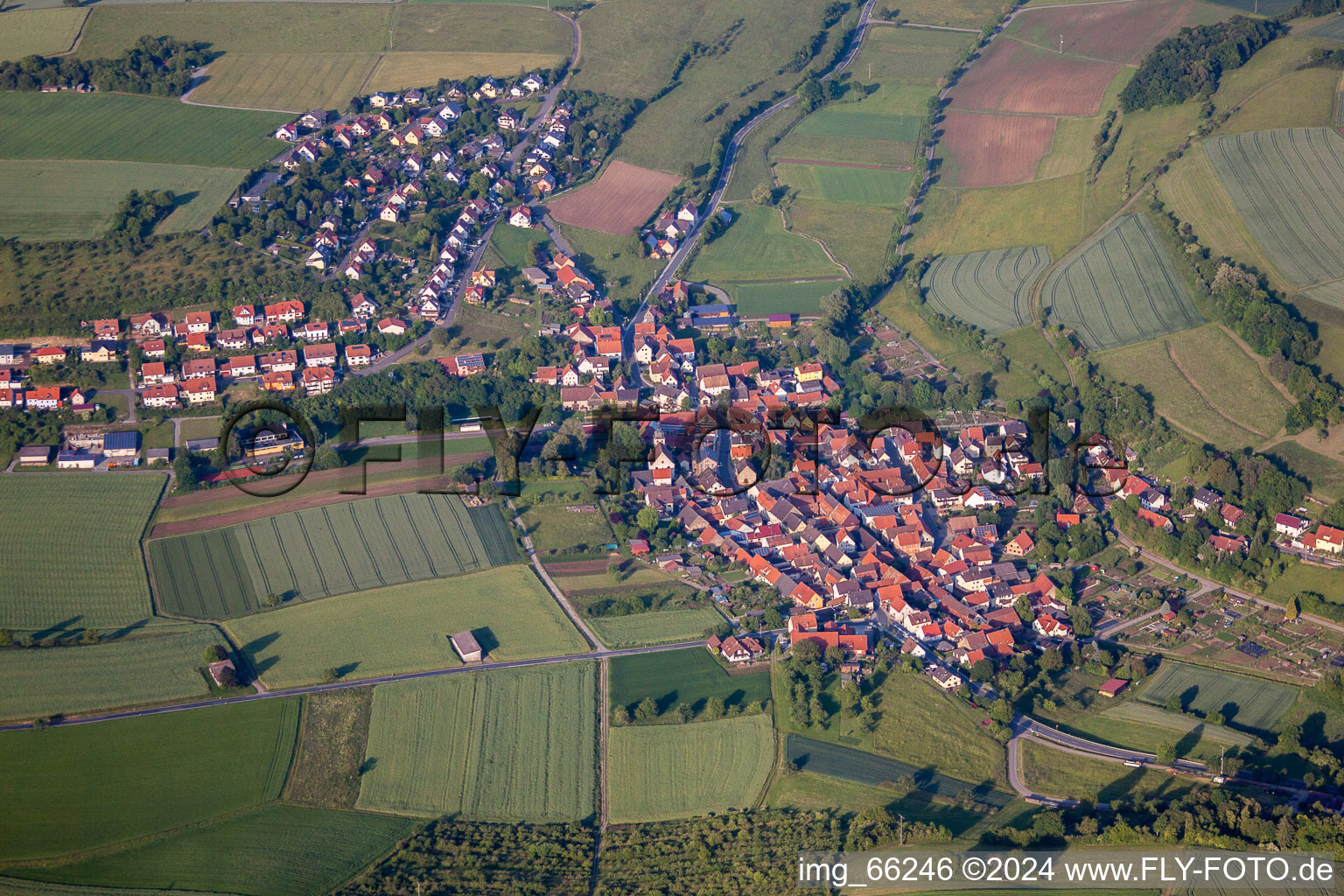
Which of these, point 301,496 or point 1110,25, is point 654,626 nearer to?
point 301,496

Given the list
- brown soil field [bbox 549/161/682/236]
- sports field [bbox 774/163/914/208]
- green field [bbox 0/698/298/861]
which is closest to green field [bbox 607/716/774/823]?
green field [bbox 0/698/298/861]

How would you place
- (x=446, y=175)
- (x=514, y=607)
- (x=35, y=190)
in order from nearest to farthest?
(x=514, y=607)
(x=35, y=190)
(x=446, y=175)

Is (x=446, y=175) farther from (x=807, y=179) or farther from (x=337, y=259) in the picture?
(x=807, y=179)

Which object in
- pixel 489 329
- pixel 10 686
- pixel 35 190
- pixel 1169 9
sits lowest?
pixel 10 686

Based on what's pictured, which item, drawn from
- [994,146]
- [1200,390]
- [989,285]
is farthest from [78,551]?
[994,146]

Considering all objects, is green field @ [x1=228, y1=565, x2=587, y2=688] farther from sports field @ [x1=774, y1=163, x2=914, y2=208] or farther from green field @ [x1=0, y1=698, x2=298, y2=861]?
sports field @ [x1=774, y1=163, x2=914, y2=208]

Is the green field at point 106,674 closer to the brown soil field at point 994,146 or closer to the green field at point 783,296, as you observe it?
the green field at point 783,296

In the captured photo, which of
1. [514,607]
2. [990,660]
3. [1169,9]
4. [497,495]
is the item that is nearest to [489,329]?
[497,495]

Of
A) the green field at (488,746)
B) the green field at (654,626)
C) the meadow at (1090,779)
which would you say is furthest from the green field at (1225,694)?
the green field at (488,746)
